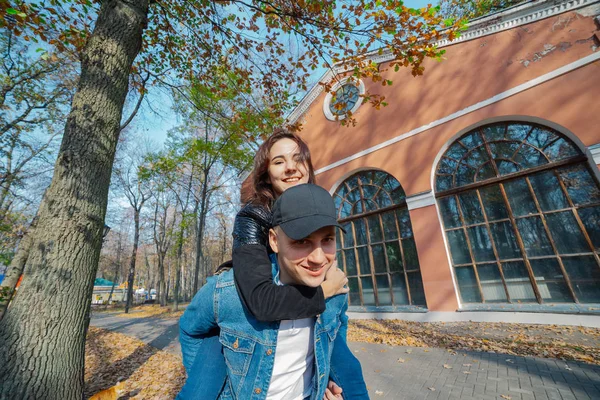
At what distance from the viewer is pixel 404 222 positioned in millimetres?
7855

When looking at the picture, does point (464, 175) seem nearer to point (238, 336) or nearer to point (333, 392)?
point (333, 392)

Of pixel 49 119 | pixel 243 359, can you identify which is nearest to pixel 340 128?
pixel 243 359

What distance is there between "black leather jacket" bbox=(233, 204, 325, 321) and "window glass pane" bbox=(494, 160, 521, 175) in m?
7.68

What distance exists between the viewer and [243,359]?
1081 millimetres

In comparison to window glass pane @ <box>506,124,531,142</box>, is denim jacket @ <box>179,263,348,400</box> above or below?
below

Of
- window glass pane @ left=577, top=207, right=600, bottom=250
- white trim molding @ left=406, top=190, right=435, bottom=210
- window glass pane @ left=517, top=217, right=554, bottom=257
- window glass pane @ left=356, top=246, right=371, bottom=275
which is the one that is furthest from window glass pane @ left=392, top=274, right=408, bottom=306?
window glass pane @ left=577, top=207, right=600, bottom=250

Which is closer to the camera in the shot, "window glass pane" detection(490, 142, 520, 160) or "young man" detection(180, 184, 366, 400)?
"young man" detection(180, 184, 366, 400)

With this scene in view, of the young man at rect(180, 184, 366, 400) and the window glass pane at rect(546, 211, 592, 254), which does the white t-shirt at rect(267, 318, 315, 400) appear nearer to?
the young man at rect(180, 184, 366, 400)

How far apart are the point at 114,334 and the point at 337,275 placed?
466 inches

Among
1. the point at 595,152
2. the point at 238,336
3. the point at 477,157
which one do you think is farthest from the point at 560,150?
the point at 238,336

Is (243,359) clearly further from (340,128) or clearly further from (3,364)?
(340,128)

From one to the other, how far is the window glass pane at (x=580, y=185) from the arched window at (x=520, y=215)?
15 mm

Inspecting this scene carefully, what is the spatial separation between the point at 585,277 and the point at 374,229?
493cm

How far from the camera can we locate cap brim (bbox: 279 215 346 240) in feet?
3.05
